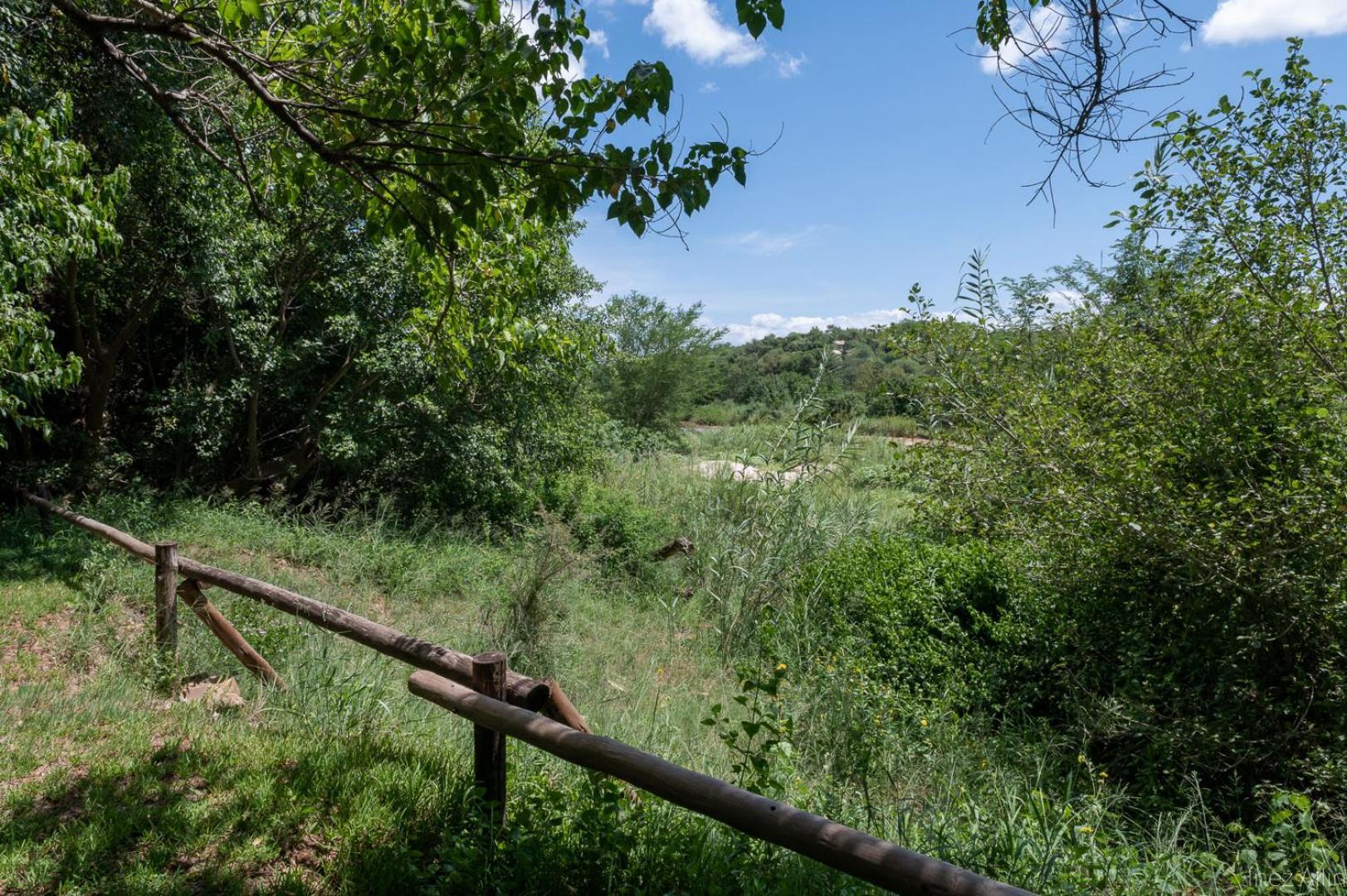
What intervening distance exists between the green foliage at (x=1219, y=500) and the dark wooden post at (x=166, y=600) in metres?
6.39

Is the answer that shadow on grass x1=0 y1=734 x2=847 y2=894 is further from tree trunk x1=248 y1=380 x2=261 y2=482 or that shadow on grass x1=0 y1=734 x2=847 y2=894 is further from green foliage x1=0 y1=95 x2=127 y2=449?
tree trunk x1=248 y1=380 x2=261 y2=482

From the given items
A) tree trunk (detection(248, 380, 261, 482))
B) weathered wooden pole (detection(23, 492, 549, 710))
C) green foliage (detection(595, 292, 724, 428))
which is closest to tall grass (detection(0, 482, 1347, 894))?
weathered wooden pole (detection(23, 492, 549, 710))

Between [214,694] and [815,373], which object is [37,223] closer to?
[214,694]

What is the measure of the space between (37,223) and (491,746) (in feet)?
18.6

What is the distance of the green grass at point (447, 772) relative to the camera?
2.93 m

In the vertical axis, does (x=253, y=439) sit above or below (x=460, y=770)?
above

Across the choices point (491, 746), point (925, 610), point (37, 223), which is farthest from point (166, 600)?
point (925, 610)

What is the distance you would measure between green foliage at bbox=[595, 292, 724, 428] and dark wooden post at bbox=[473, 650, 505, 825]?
19272 mm

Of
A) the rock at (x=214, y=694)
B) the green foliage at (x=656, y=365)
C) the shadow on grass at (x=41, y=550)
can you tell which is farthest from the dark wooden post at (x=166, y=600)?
the green foliage at (x=656, y=365)

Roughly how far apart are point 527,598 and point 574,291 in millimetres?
7833

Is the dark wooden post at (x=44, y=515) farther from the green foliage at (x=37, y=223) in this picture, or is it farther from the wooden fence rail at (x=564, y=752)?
the wooden fence rail at (x=564, y=752)

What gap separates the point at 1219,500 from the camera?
16.0ft

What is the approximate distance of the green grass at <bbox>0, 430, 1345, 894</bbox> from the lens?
115 inches

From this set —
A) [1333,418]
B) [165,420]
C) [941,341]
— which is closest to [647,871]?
[1333,418]
